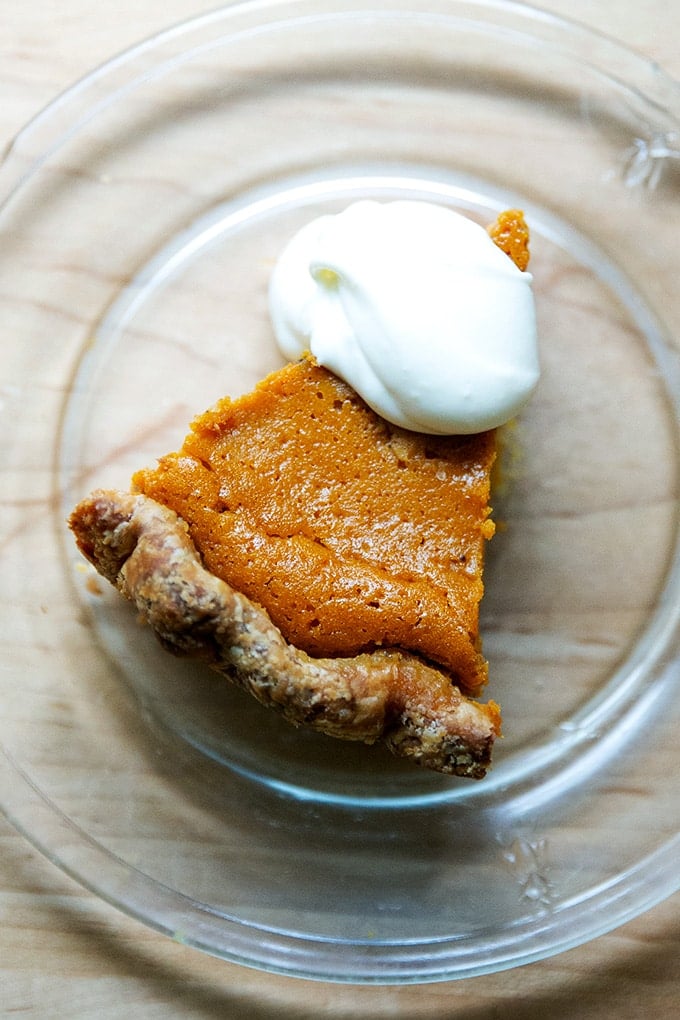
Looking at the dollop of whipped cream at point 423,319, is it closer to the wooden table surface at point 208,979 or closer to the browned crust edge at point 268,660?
the browned crust edge at point 268,660

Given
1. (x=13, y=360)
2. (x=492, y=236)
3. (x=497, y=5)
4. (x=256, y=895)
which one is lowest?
(x=256, y=895)

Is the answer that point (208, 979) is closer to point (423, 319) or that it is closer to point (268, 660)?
point (268, 660)

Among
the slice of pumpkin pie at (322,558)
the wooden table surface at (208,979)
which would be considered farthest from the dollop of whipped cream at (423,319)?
the wooden table surface at (208,979)

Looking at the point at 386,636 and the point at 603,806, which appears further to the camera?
the point at 603,806

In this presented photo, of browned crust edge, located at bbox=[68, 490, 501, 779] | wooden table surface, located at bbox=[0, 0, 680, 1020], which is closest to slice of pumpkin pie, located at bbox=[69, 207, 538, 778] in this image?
browned crust edge, located at bbox=[68, 490, 501, 779]

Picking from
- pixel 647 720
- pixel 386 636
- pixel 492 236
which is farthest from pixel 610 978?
pixel 492 236

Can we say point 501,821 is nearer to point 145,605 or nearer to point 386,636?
point 386,636
